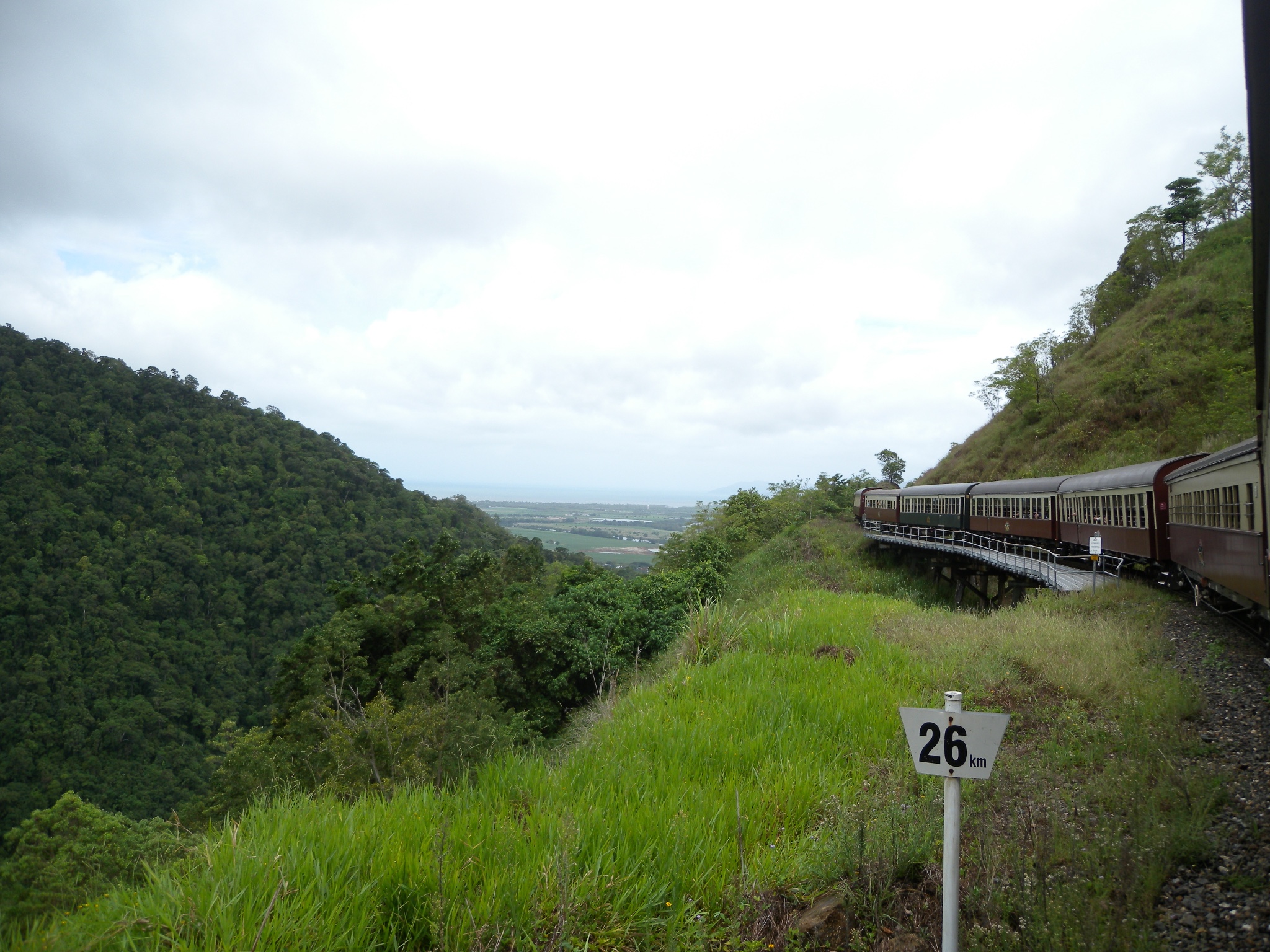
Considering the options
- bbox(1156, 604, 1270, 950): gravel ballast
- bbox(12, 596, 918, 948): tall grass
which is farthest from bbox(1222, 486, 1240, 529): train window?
bbox(12, 596, 918, 948): tall grass

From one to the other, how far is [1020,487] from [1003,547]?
7.34 feet

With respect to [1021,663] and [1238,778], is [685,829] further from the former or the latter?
[1021,663]

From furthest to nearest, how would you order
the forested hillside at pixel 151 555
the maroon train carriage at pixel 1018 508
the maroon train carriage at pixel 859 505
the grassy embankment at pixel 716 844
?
1. the maroon train carriage at pixel 859 505
2. the forested hillside at pixel 151 555
3. the maroon train carriage at pixel 1018 508
4. the grassy embankment at pixel 716 844

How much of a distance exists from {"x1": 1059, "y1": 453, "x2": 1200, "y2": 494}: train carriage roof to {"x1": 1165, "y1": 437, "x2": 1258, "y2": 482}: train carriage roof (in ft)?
1.62

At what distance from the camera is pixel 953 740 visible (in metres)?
2.64

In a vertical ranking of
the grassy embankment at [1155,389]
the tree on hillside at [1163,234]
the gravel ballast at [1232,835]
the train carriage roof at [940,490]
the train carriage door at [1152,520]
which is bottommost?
the gravel ballast at [1232,835]

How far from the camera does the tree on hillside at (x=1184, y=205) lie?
50406 millimetres

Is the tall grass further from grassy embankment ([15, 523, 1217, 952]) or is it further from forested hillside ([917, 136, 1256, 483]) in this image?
forested hillside ([917, 136, 1256, 483])

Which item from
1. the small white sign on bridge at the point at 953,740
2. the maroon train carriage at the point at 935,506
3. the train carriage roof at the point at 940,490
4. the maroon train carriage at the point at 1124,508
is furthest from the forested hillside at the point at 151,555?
the small white sign on bridge at the point at 953,740

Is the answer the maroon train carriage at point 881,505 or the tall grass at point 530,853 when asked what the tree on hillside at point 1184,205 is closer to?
the maroon train carriage at point 881,505

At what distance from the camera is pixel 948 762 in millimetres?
2641

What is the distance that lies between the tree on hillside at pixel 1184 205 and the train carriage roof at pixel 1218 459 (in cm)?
5055

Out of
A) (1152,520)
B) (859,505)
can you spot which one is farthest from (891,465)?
(1152,520)

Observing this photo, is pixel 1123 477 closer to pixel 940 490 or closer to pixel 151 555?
pixel 940 490
